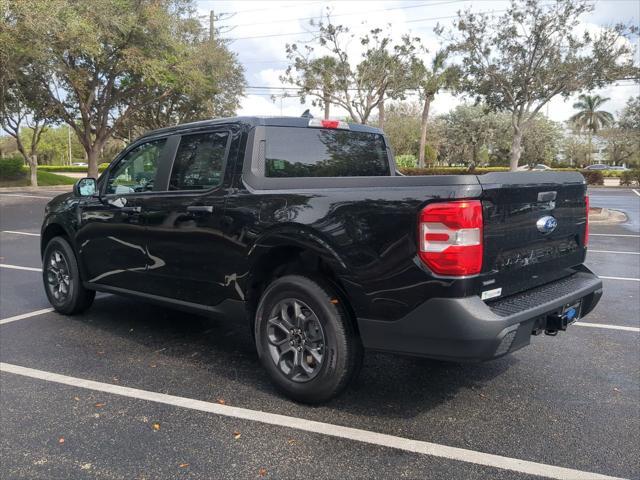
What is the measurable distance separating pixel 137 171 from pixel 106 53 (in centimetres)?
2152

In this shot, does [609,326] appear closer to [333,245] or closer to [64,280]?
[333,245]

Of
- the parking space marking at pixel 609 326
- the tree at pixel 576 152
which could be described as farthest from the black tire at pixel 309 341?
the tree at pixel 576 152

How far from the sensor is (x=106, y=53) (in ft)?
76.9

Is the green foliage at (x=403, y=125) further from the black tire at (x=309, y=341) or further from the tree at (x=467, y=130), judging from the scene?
the black tire at (x=309, y=341)

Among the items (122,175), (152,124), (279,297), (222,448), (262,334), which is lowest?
(222,448)

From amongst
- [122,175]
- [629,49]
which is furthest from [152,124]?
[122,175]

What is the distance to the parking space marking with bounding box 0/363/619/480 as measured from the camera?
277 centimetres

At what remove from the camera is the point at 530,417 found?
11.0 ft

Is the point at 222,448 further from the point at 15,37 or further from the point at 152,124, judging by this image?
the point at 152,124

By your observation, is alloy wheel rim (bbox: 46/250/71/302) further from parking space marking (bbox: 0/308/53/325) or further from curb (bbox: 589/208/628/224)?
curb (bbox: 589/208/628/224)

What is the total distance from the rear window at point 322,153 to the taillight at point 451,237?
55.5 inches

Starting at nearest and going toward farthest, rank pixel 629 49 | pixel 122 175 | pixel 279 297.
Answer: pixel 279 297 < pixel 122 175 < pixel 629 49

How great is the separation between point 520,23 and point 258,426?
55.4 feet

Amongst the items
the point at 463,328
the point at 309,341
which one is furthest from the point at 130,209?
the point at 463,328
